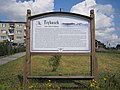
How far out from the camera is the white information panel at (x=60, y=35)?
795 cm

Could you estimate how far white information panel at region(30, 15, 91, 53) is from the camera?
795cm

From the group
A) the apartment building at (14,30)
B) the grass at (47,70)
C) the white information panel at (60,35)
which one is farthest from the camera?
the apartment building at (14,30)

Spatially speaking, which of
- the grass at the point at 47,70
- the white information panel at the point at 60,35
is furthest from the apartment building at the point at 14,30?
the white information panel at the point at 60,35

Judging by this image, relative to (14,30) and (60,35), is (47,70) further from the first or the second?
(14,30)

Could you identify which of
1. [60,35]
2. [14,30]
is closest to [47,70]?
[60,35]

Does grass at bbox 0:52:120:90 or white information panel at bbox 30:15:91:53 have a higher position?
white information panel at bbox 30:15:91:53

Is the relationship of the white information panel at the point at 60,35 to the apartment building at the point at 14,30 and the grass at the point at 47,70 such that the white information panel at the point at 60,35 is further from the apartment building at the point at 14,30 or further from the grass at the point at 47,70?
the apartment building at the point at 14,30

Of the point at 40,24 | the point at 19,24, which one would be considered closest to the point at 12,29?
the point at 19,24

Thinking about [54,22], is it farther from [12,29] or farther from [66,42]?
[12,29]

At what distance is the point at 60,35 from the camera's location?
26.1 ft

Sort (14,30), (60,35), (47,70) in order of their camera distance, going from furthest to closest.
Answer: (14,30), (47,70), (60,35)

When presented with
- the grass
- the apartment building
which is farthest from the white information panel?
the apartment building

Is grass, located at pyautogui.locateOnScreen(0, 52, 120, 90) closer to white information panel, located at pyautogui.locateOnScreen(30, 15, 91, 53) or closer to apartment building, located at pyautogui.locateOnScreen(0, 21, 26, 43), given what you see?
white information panel, located at pyautogui.locateOnScreen(30, 15, 91, 53)

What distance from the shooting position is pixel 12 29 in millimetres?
108438
